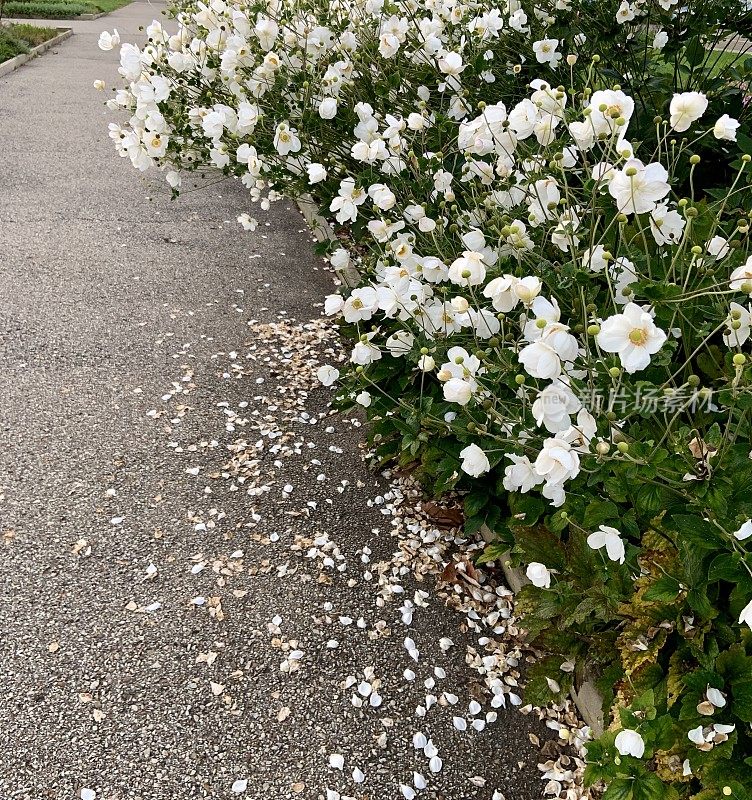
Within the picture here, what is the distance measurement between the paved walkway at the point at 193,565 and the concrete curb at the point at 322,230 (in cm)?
26

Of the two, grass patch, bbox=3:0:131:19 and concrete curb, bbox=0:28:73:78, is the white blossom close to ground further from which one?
grass patch, bbox=3:0:131:19

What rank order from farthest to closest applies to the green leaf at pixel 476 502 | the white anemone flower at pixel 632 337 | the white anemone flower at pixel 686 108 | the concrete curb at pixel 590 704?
1. the green leaf at pixel 476 502
2. the concrete curb at pixel 590 704
3. the white anemone flower at pixel 686 108
4. the white anemone flower at pixel 632 337

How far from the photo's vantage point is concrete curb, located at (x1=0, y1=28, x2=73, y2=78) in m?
9.86

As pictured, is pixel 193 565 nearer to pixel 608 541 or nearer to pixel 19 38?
pixel 608 541

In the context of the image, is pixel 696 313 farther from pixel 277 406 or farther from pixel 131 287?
pixel 131 287

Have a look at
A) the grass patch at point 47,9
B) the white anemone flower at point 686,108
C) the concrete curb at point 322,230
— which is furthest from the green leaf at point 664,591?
the grass patch at point 47,9

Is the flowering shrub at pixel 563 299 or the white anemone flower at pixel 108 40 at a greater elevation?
the white anemone flower at pixel 108 40

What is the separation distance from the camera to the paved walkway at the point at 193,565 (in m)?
1.98

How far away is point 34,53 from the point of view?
11.2 meters

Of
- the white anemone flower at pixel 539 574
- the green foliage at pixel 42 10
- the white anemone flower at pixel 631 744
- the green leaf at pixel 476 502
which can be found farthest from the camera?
the green foliage at pixel 42 10

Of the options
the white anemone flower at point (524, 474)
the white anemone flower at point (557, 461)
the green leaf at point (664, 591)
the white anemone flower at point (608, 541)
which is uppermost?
the white anemone flower at point (557, 461)

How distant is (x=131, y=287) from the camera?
14.4ft

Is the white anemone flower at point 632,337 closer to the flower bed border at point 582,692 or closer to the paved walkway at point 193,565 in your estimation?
the flower bed border at point 582,692

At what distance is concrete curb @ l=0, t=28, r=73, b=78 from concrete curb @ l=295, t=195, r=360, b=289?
263 inches
